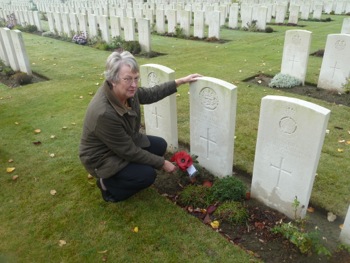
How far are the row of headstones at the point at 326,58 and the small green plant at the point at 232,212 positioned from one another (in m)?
4.48

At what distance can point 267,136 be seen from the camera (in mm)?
2914

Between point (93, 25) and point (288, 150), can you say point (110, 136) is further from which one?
point (93, 25)

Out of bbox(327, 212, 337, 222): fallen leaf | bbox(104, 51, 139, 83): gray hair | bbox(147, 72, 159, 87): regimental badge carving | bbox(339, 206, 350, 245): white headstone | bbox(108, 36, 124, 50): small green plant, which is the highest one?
bbox(104, 51, 139, 83): gray hair

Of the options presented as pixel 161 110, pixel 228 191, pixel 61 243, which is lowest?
pixel 61 243

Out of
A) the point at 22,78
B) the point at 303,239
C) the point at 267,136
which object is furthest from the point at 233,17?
the point at 303,239

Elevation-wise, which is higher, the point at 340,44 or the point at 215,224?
the point at 340,44

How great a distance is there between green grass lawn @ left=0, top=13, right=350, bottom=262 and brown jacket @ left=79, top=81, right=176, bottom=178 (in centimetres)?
54

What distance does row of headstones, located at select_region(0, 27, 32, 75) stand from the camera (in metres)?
7.58

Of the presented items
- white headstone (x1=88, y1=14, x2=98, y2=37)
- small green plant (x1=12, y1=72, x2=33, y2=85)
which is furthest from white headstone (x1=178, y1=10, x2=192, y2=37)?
small green plant (x1=12, y1=72, x2=33, y2=85)

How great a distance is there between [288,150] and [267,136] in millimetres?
238

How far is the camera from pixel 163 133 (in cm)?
414

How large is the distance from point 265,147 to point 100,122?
1619 mm

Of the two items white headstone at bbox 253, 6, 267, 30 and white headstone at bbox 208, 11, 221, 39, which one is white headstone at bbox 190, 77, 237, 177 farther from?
white headstone at bbox 253, 6, 267, 30

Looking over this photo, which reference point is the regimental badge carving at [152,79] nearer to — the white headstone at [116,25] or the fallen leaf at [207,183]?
the fallen leaf at [207,183]
